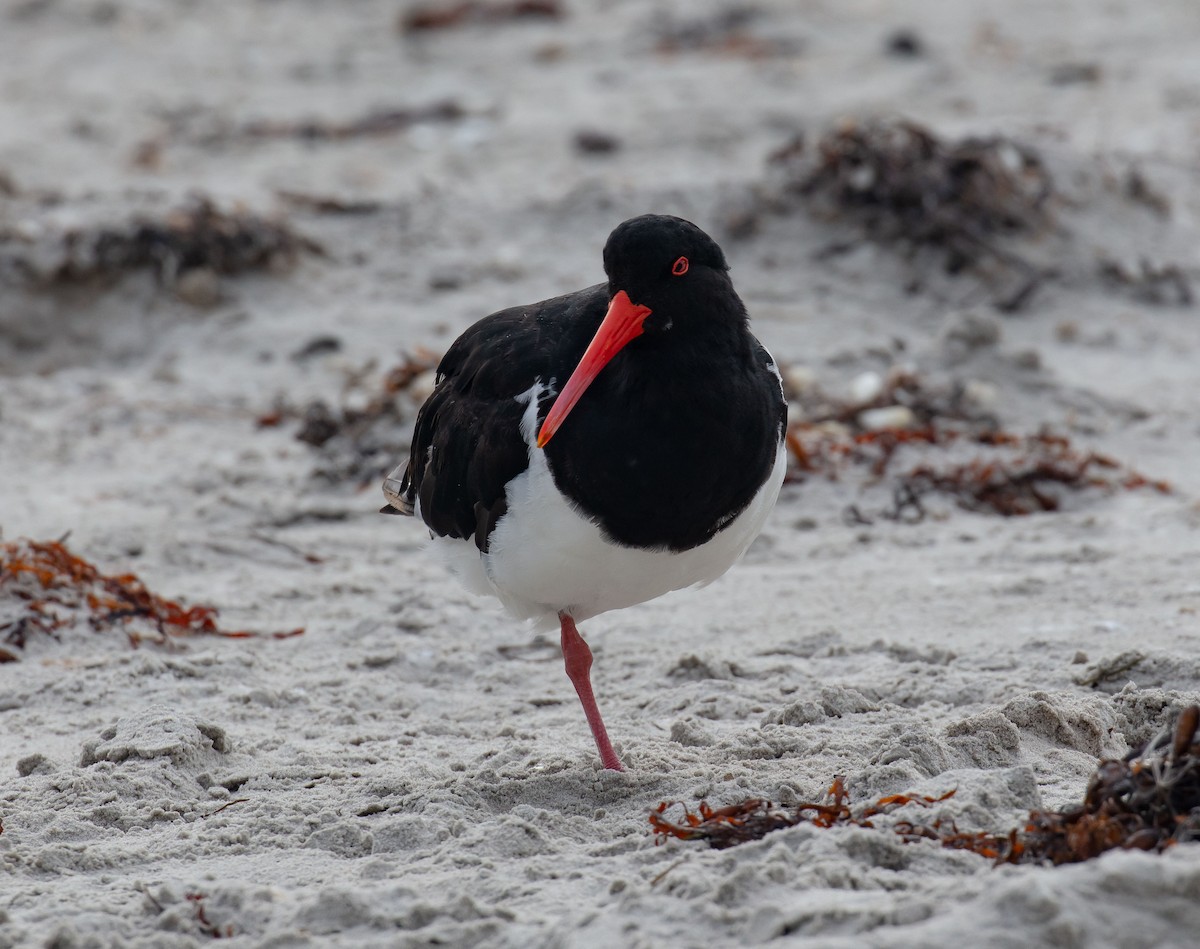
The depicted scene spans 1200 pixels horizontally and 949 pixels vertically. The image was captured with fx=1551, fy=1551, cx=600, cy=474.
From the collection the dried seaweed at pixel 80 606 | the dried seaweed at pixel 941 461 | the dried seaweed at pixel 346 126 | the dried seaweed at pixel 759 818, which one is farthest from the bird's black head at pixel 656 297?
the dried seaweed at pixel 346 126

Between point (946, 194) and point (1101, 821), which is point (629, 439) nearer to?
point (1101, 821)

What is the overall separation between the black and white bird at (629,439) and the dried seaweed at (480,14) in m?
10.0

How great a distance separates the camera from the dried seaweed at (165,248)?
8969mm

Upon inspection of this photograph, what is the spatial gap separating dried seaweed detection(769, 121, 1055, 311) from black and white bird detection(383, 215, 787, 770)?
15.7ft

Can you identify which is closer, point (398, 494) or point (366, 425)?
point (398, 494)

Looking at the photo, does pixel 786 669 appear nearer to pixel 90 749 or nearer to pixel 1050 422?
pixel 90 749

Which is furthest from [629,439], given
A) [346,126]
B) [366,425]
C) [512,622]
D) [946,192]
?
[346,126]

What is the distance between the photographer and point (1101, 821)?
3227mm

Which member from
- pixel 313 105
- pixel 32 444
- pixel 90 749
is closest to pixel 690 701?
pixel 90 749

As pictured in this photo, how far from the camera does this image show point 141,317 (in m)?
9.04

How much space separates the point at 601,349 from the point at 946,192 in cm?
541

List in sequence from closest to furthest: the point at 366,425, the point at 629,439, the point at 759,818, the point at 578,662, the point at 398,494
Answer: the point at 759,818, the point at 629,439, the point at 578,662, the point at 398,494, the point at 366,425

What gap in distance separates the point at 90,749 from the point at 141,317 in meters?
5.00

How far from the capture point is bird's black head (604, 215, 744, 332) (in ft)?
13.7
